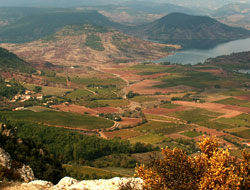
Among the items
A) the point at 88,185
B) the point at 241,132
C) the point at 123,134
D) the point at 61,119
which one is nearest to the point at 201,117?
the point at 241,132

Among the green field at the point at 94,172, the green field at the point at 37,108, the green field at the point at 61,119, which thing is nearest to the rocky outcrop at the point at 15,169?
the green field at the point at 94,172

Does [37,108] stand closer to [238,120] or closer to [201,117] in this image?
[201,117]

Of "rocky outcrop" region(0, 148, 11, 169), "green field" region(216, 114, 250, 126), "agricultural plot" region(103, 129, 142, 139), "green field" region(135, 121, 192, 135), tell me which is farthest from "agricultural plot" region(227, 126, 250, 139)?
"rocky outcrop" region(0, 148, 11, 169)

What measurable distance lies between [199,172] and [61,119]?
136 metres

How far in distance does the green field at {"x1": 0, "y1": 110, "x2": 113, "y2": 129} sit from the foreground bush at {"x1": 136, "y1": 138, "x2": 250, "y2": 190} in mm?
124288

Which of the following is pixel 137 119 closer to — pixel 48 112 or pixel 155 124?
pixel 155 124

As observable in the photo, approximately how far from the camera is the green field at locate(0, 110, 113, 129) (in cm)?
16562

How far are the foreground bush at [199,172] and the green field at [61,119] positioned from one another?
124 metres

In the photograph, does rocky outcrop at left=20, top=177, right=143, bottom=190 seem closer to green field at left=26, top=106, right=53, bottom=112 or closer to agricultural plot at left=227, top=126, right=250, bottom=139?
agricultural plot at left=227, top=126, right=250, bottom=139

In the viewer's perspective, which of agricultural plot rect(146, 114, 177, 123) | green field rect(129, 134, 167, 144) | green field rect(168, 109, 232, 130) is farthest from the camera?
agricultural plot rect(146, 114, 177, 123)

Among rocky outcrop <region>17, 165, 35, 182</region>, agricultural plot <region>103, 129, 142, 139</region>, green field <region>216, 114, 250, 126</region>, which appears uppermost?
rocky outcrop <region>17, 165, 35, 182</region>

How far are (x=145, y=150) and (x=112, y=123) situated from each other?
43.1 meters

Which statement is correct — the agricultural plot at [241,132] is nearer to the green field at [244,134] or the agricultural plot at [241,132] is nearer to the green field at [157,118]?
the green field at [244,134]

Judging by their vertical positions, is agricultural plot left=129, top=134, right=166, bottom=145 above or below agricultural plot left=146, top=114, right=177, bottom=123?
above
